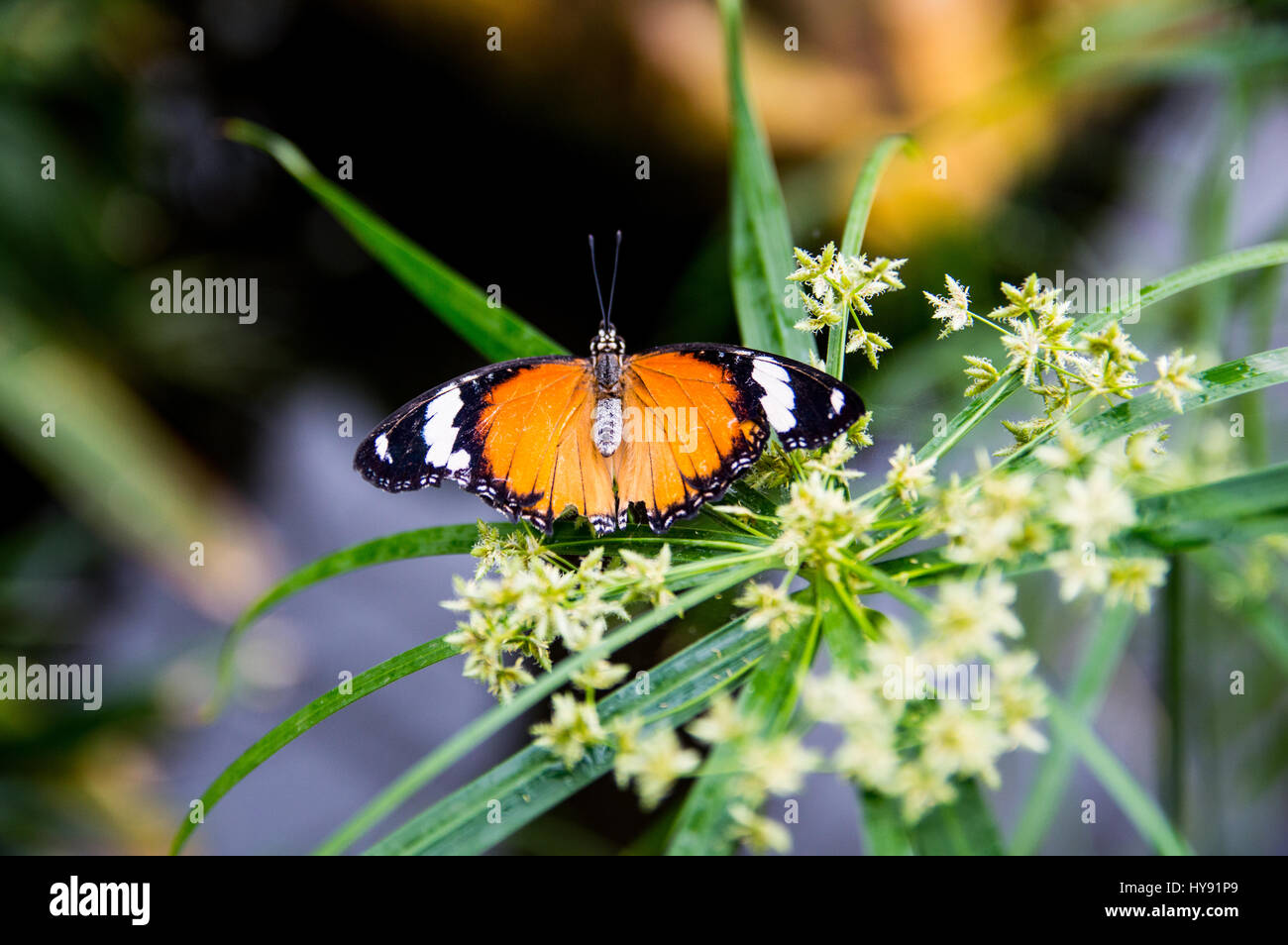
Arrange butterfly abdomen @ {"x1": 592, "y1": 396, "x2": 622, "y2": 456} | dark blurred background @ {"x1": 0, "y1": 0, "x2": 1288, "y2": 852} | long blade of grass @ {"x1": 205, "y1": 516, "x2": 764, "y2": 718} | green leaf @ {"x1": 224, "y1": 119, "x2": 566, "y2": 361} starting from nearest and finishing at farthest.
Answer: long blade of grass @ {"x1": 205, "y1": 516, "x2": 764, "y2": 718} → butterfly abdomen @ {"x1": 592, "y1": 396, "x2": 622, "y2": 456} → green leaf @ {"x1": 224, "y1": 119, "x2": 566, "y2": 361} → dark blurred background @ {"x1": 0, "y1": 0, "x2": 1288, "y2": 852}

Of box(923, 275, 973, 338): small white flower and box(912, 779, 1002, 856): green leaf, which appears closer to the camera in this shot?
box(912, 779, 1002, 856): green leaf

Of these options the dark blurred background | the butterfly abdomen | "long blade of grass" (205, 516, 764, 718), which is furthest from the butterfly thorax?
the dark blurred background

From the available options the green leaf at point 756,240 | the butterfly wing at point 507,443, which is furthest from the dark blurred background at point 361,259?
the butterfly wing at point 507,443

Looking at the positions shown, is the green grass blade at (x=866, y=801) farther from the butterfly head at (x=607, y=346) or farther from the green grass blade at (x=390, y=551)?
the butterfly head at (x=607, y=346)

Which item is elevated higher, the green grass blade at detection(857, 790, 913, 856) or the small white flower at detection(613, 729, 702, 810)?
the small white flower at detection(613, 729, 702, 810)

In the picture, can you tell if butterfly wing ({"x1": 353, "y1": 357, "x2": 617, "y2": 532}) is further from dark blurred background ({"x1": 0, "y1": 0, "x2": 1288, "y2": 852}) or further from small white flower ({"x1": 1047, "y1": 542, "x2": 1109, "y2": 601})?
dark blurred background ({"x1": 0, "y1": 0, "x2": 1288, "y2": 852})

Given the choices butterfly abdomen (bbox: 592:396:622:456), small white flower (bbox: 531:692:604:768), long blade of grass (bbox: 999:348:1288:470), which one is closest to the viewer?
small white flower (bbox: 531:692:604:768)

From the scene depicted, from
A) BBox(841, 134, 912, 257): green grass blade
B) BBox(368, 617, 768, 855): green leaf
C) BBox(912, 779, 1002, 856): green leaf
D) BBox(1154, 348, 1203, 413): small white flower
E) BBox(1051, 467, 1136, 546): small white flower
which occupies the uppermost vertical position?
BBox(841, 134, 912, 257): green grass blade
